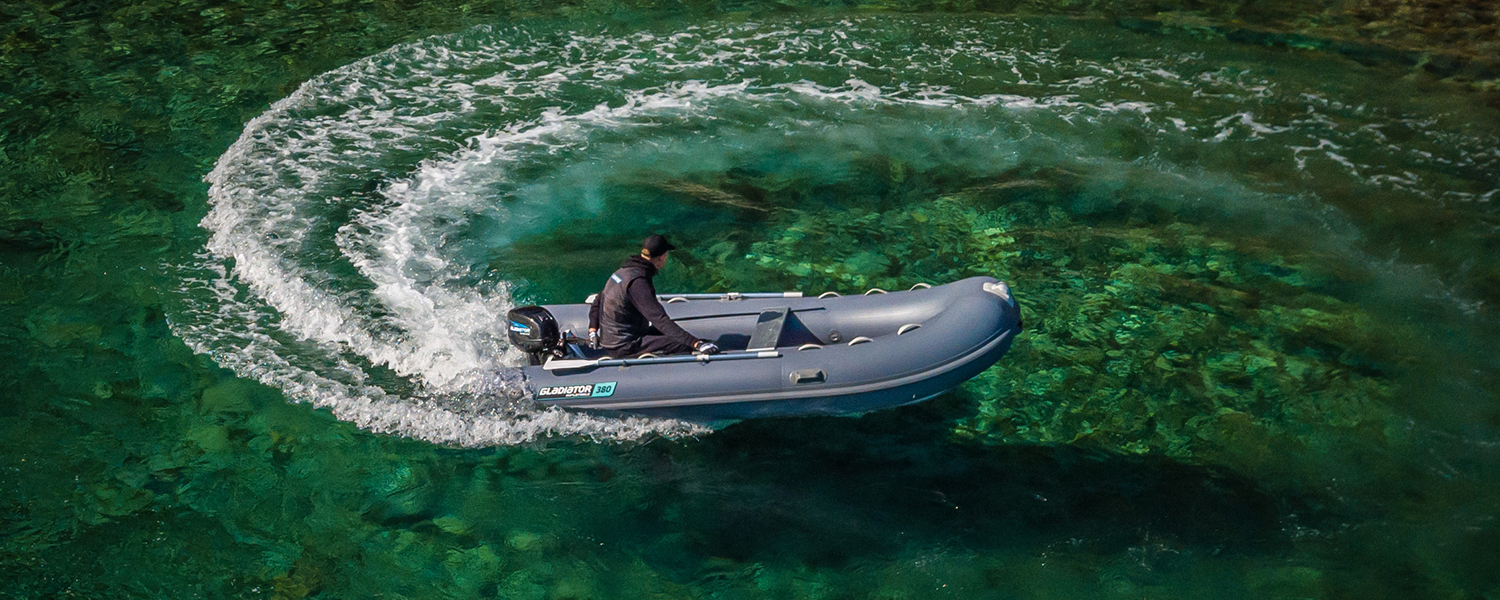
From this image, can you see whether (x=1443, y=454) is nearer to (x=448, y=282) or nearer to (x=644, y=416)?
(x=644, y=416)

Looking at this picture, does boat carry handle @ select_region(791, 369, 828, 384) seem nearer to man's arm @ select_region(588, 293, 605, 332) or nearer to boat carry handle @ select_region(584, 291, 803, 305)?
boat carry handle @ select_region(584, 291, 803, 305)

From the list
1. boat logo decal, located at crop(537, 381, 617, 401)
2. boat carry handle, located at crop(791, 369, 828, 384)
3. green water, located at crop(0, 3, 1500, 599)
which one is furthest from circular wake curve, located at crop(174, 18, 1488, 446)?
boat carry handle, located at crop(791, 369, 828, 384)

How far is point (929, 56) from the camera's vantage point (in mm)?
10805

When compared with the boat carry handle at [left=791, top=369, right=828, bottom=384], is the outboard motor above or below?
below

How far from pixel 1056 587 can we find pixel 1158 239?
12.5ft

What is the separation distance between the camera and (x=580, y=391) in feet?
19.6

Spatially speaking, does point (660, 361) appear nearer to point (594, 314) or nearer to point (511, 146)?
point (594, 314)

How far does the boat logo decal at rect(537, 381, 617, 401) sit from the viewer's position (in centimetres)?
596

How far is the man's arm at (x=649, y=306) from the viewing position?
6012 millimetres

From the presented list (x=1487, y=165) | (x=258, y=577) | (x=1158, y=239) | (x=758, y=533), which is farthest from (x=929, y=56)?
(x=258, y=577)

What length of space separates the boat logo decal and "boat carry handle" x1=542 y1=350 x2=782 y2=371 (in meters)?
0.12

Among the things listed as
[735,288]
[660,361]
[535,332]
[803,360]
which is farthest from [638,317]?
[735,288]

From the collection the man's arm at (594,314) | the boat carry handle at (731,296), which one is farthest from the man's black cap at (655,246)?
the boat carry handle at (731,296)

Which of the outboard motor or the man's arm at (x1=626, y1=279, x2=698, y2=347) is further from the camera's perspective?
the outboard motor
